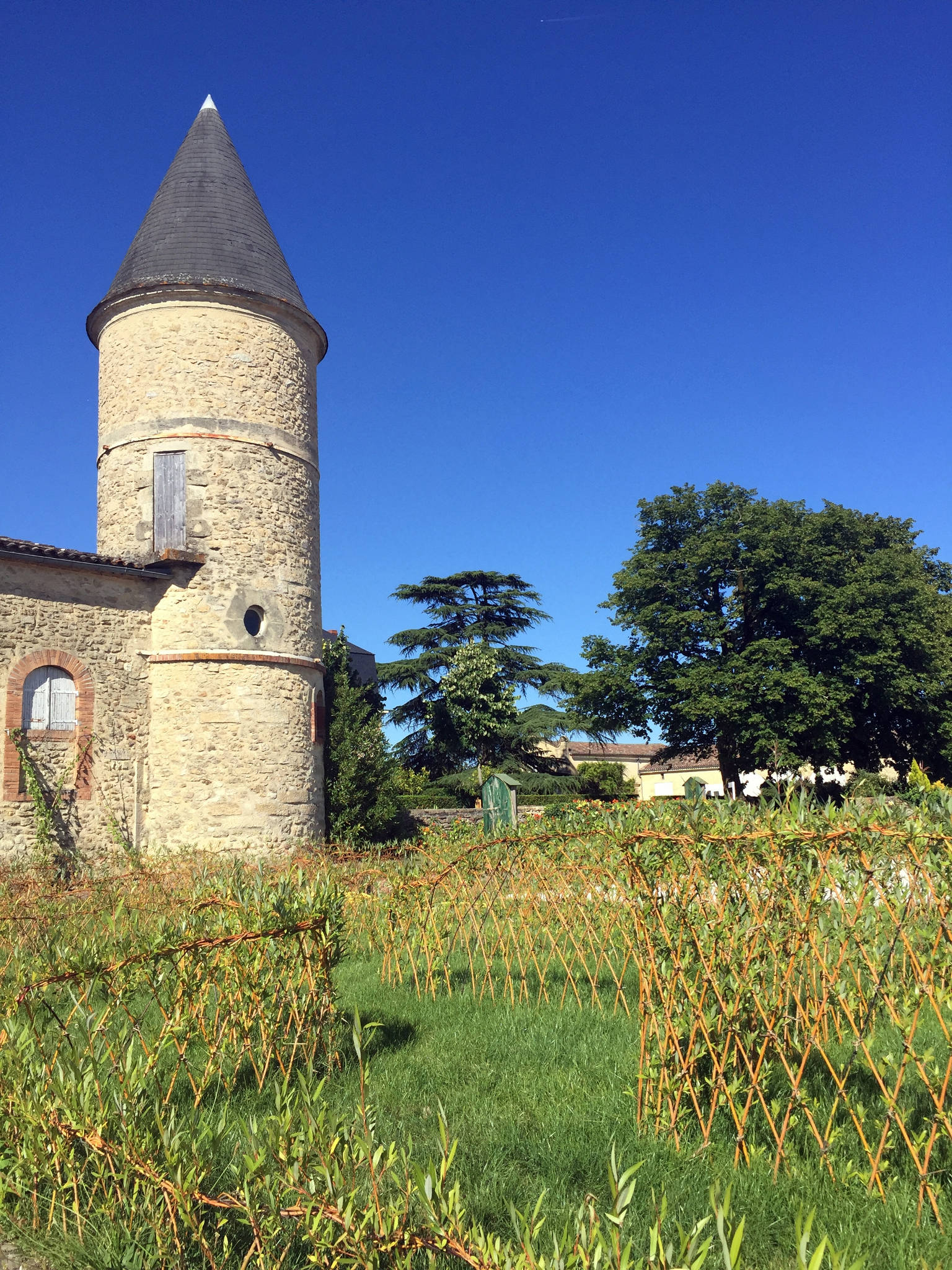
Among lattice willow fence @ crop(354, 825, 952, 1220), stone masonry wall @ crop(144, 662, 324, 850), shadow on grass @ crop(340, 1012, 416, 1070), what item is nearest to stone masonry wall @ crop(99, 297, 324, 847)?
stone masonry wall @ crop(144, 662, 324, 850)

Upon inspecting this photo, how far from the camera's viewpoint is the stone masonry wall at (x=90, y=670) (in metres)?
13.1

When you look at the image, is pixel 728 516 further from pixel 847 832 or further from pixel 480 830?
pixel 847 832

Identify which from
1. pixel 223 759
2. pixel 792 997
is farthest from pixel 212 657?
pixel 792 997

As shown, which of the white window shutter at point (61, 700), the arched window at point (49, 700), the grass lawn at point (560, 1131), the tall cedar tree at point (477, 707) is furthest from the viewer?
the tall cedar tree at point (477, 707)

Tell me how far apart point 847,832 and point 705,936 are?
0.89 m

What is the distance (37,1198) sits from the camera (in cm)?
323

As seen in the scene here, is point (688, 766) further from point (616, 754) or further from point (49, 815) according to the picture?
point (49, 815)

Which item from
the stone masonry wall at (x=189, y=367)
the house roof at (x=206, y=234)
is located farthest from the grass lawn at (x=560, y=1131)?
the house roof at (x=206, y=234)

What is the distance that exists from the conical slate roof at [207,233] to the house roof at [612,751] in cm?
3529

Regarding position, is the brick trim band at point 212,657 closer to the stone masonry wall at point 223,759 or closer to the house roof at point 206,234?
the stone masonry wall at point 223,759

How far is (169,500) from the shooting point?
14820mm

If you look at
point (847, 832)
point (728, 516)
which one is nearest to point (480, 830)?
point (847, 832)

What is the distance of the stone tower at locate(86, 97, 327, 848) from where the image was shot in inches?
567

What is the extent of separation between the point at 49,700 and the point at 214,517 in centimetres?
389
